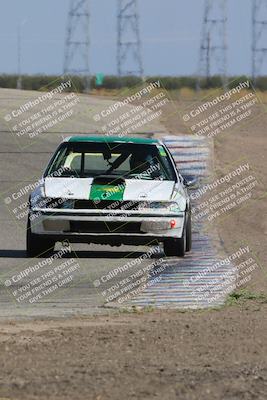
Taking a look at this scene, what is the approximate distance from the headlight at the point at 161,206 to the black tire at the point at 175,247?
0.31 metres

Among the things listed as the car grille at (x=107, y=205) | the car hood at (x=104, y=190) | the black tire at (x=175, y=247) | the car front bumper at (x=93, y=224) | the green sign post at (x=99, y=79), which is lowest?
the green sign post at (x=99, y=79)

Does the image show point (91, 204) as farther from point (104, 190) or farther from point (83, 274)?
point (83, 274)

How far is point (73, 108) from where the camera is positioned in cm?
4156

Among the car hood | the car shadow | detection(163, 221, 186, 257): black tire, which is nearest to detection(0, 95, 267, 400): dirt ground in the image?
detection(163, 221, 186, 257): black tire

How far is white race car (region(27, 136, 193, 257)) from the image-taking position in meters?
14.3

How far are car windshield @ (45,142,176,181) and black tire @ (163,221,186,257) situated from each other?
0.87 metres

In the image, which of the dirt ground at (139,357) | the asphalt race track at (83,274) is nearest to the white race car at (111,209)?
the asphalt race track at (83,274)

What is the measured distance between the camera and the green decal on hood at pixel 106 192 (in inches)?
566

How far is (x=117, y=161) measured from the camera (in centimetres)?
1520

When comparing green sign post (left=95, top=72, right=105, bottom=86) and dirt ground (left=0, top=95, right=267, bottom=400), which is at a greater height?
dirt ground (left=0, top=95, right=267, bottom=400)

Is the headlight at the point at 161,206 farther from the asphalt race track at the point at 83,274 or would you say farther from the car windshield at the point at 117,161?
Answer: the asphalt race track at the point at 83,274

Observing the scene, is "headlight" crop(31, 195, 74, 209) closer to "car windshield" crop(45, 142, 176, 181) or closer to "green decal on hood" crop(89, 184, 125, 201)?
"green decal on hood" crop(89, 184, 125, 201)

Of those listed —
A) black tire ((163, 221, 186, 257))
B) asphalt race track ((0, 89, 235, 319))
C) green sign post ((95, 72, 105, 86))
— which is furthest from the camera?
green sign post ((95, 72, 105, 86))

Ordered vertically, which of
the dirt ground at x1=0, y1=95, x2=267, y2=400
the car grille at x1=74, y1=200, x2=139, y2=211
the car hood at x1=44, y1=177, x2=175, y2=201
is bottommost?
the car grille at x1=74, y1=200, x2=139, y2=211
